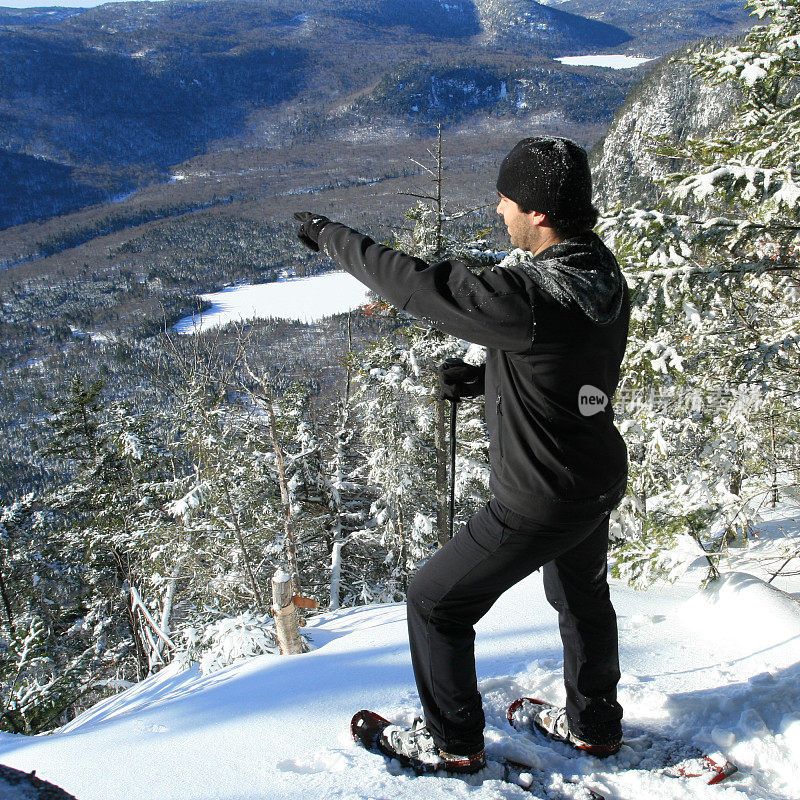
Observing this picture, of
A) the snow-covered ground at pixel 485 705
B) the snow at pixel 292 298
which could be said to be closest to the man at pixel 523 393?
the snow-covered ground at pixel 485 705

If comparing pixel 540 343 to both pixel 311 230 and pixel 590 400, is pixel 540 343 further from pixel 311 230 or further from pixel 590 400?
pixel 311 230

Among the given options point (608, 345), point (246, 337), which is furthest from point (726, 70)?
point (246, 337)

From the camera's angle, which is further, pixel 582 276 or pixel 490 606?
pixel 490 606

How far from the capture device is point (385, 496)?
1588 centimetres

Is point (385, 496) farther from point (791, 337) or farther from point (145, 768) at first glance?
point (145, 768)

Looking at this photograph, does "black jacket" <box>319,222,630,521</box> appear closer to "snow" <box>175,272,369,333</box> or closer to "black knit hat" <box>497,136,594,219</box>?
"black knit hat" <box>497,136,594,219</box>

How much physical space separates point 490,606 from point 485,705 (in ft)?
2.82

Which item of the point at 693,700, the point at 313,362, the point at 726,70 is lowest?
the point at 313,362

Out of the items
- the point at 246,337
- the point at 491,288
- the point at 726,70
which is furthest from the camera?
the point at 246,337

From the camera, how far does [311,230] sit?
6.62ft

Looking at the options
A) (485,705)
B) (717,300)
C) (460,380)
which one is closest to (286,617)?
(485,705)

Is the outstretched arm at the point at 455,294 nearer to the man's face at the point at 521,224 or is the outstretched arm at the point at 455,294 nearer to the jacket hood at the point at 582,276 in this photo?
the jacket hood at the point at 582,276

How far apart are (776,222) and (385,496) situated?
42.4 ft

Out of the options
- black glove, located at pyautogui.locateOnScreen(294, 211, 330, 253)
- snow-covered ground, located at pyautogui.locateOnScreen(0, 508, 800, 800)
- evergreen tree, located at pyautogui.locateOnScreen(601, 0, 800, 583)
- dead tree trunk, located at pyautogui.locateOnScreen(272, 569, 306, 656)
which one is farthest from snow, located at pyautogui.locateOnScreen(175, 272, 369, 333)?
black glove, located at pyautogui.locateOnScreen(294, 211, 330, 253)
